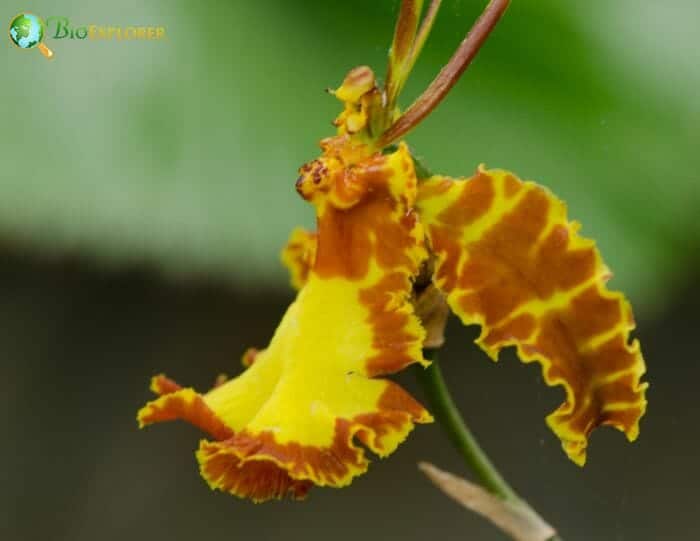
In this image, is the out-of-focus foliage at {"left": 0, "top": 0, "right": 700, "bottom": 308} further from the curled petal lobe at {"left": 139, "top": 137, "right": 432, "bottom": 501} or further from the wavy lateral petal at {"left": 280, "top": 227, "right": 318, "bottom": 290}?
the curled petal lobe at {"left": 139, "top": 137, "right": 432, "bottom": 501}

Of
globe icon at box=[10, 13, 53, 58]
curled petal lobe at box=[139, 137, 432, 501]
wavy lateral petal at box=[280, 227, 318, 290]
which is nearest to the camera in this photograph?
curled petal lobe at box=[139, 137, 432, 501]

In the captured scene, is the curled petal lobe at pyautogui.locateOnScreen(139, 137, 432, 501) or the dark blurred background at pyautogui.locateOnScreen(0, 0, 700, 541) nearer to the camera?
the curled petal lobe at pyautogui.locateOnScreen(139, 137, 432, 501)

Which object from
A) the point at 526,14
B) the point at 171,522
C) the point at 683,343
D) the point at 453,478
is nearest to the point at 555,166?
the point at 526,14

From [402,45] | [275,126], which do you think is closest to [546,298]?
[402,45]

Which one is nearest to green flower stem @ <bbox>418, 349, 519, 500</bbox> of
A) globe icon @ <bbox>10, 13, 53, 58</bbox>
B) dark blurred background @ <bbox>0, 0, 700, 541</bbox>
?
dark blurred background @ <bbox>0, 0, 700, 541</bbox>

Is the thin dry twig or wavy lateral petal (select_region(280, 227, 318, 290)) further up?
wavy lateral petal (select_region(280, 227, 318, 290))

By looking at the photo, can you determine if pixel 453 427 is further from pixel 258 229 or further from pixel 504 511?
pixel 258 229
